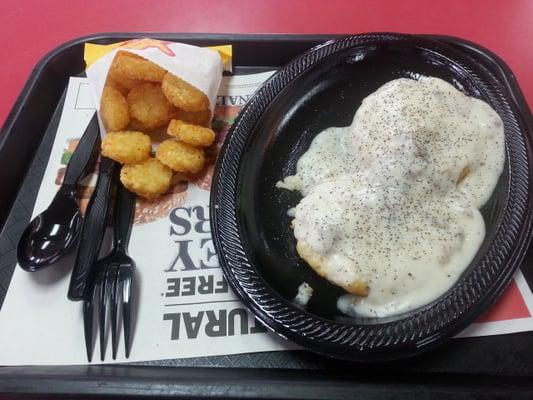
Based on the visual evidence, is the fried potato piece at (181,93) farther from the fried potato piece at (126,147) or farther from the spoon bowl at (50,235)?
the spoon bowl at (50,235)

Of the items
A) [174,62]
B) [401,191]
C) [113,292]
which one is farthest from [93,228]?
[401,191]

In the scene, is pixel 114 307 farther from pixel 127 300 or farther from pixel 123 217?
pixel 123 217

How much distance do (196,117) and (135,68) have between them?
0.76 ft

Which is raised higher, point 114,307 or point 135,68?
point 135,68

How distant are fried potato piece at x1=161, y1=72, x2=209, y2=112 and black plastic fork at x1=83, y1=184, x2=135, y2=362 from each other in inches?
15.8

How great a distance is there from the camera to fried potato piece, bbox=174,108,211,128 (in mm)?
1472

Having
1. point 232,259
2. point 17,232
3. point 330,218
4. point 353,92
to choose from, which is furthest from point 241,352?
point 353,92

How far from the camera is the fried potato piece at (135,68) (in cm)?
142

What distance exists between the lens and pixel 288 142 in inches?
56.0

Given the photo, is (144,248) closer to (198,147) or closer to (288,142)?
(198,147)

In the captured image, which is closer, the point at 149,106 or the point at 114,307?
the point at 114,307

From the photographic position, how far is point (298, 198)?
4.37 ft

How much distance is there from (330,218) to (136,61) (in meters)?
0.76

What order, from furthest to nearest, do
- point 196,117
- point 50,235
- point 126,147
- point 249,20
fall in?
point 249,20, point 196,117, point 126,147, point 50,235
